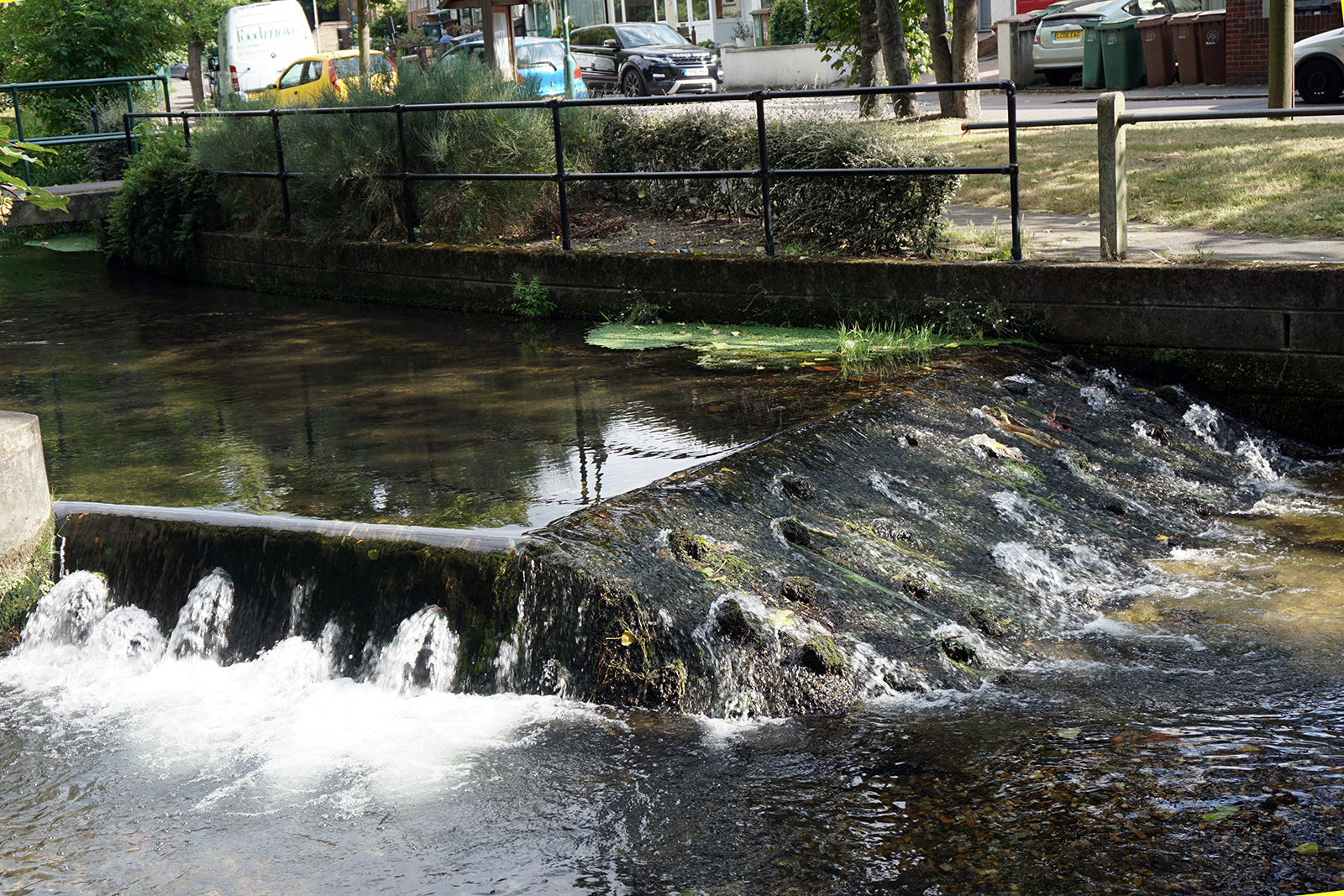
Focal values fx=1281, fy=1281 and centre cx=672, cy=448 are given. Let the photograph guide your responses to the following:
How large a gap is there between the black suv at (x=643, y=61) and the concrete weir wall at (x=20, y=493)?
85.7ft

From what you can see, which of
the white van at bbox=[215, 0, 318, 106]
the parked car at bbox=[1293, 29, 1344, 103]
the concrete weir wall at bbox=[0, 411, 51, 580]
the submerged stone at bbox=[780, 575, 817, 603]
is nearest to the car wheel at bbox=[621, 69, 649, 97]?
the white van at bbox=[215, 0, 318, 106]

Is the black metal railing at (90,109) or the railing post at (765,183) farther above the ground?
the black metal railing at (90,109)

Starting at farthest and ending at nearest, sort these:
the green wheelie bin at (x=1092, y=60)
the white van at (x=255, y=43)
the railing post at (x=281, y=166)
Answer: the white van at (x=255, y=43), the green wheelie bin at (x=1092, y=60), the railing post at (x=281, y=166)

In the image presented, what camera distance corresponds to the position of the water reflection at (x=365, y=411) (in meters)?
5.86

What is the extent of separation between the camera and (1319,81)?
17.7 meters

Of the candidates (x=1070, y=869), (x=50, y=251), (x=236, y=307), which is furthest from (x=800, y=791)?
(x=50, y=251)

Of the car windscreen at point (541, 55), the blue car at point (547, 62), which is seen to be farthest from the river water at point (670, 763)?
the car windscreen at point (541, 55)

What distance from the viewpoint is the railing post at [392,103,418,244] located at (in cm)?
1055

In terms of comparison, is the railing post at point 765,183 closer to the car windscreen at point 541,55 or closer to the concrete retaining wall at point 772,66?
the car windscreen at point 541,55

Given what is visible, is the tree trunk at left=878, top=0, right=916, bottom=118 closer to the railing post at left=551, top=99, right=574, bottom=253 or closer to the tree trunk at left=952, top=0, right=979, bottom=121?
the tree trunk at left=952, top=0, right=979, bottom=121

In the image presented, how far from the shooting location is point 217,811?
4148mm

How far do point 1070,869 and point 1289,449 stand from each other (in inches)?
187

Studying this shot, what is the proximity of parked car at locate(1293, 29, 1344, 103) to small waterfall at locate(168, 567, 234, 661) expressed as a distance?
16.7 meters

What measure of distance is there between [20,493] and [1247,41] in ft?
69.5
